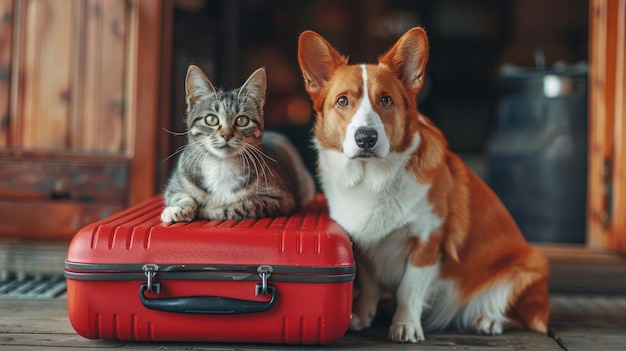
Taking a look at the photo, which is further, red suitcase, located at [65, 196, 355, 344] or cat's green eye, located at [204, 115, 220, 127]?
cat's green eye, located at [204, 115, 220, 127]

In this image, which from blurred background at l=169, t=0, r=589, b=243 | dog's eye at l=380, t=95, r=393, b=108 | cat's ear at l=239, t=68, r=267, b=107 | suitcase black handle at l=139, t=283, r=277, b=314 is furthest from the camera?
blurred background at l=169, t=0, r=589, b=243

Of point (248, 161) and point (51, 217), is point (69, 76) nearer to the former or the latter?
point (51, 217)

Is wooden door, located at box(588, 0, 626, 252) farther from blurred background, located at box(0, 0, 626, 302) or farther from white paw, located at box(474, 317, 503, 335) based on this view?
white paw, located at box(474, 317, 503, 335)

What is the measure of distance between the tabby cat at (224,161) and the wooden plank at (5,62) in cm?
103

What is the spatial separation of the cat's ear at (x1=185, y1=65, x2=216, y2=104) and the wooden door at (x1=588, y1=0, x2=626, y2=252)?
1477 millimetres

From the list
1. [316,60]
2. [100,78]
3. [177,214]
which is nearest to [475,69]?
[100,78]

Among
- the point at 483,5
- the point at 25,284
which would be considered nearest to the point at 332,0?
the point at 483,5

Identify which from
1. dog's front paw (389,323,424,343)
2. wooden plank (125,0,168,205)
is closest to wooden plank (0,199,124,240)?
wooden plank (125,0,168,205)

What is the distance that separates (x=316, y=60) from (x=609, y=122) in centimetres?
125

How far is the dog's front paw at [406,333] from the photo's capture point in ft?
5.60

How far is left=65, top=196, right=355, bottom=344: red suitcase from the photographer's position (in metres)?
1.57

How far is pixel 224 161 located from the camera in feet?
5.81

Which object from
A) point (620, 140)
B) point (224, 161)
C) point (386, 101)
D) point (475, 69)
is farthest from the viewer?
point (475, 69)

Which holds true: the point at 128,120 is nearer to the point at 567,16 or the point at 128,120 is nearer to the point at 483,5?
the point at 483,5
